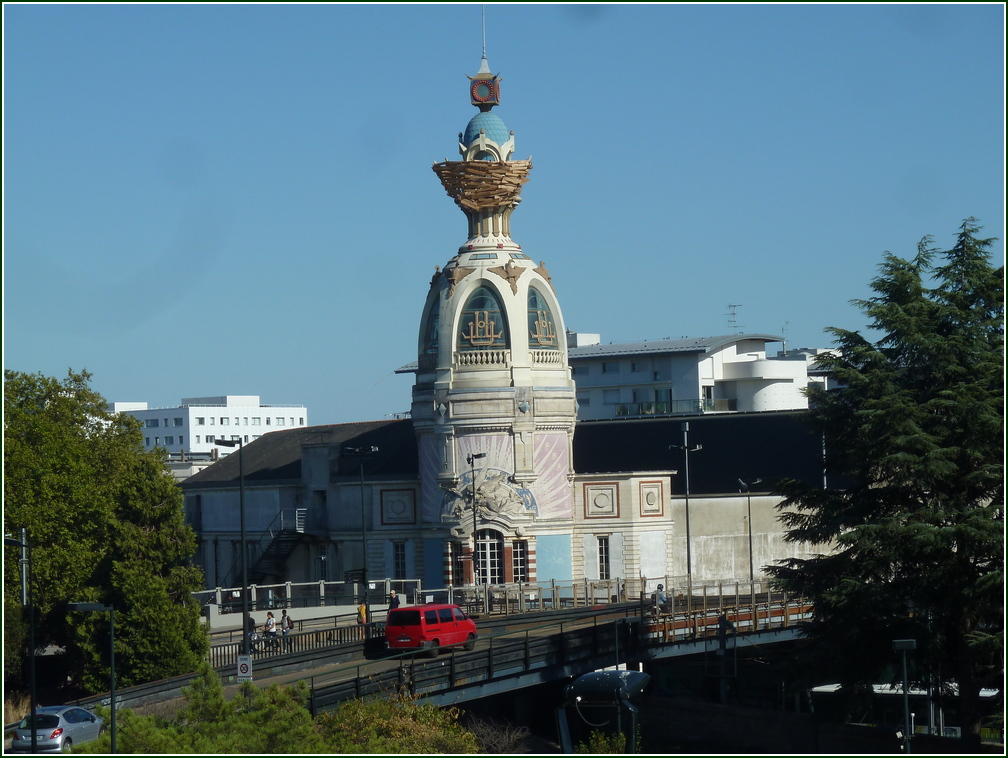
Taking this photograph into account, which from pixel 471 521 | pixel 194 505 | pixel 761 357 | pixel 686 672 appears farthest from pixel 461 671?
pixel 761 357

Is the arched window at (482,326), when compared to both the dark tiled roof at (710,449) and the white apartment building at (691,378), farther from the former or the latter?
the white apartment building at (691,378)

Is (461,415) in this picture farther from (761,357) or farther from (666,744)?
(761,357)

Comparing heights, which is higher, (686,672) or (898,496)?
(898,496)

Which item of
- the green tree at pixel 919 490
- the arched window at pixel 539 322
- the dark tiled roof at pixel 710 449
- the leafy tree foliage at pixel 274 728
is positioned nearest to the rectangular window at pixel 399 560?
the arched window at pixel 539 322

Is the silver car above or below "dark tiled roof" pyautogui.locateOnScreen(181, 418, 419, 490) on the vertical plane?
below

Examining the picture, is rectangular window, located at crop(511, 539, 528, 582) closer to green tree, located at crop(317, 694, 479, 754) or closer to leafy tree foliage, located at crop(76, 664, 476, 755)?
green tree, located at crop(317, 694, 479, 754)

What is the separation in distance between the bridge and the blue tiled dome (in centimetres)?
2199

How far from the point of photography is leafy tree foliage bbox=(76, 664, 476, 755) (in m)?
33.2

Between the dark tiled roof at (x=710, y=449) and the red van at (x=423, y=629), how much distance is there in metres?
31.2

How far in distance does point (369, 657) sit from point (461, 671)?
648 cm

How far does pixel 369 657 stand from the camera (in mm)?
51875

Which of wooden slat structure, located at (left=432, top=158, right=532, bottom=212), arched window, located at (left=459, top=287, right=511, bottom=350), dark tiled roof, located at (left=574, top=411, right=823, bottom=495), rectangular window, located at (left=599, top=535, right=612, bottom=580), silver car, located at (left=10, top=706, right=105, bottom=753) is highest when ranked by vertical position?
wooden slat structure, located at (left=432, top=158, right=532, bottom=212)

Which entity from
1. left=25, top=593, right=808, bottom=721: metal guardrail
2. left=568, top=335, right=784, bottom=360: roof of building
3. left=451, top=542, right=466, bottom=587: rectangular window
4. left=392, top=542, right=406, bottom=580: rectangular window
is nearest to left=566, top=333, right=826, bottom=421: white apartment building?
left=568, top=335, right=784, bottom=360: roof of building

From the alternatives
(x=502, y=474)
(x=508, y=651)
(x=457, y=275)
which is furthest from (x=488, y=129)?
(x=508, y=651)
